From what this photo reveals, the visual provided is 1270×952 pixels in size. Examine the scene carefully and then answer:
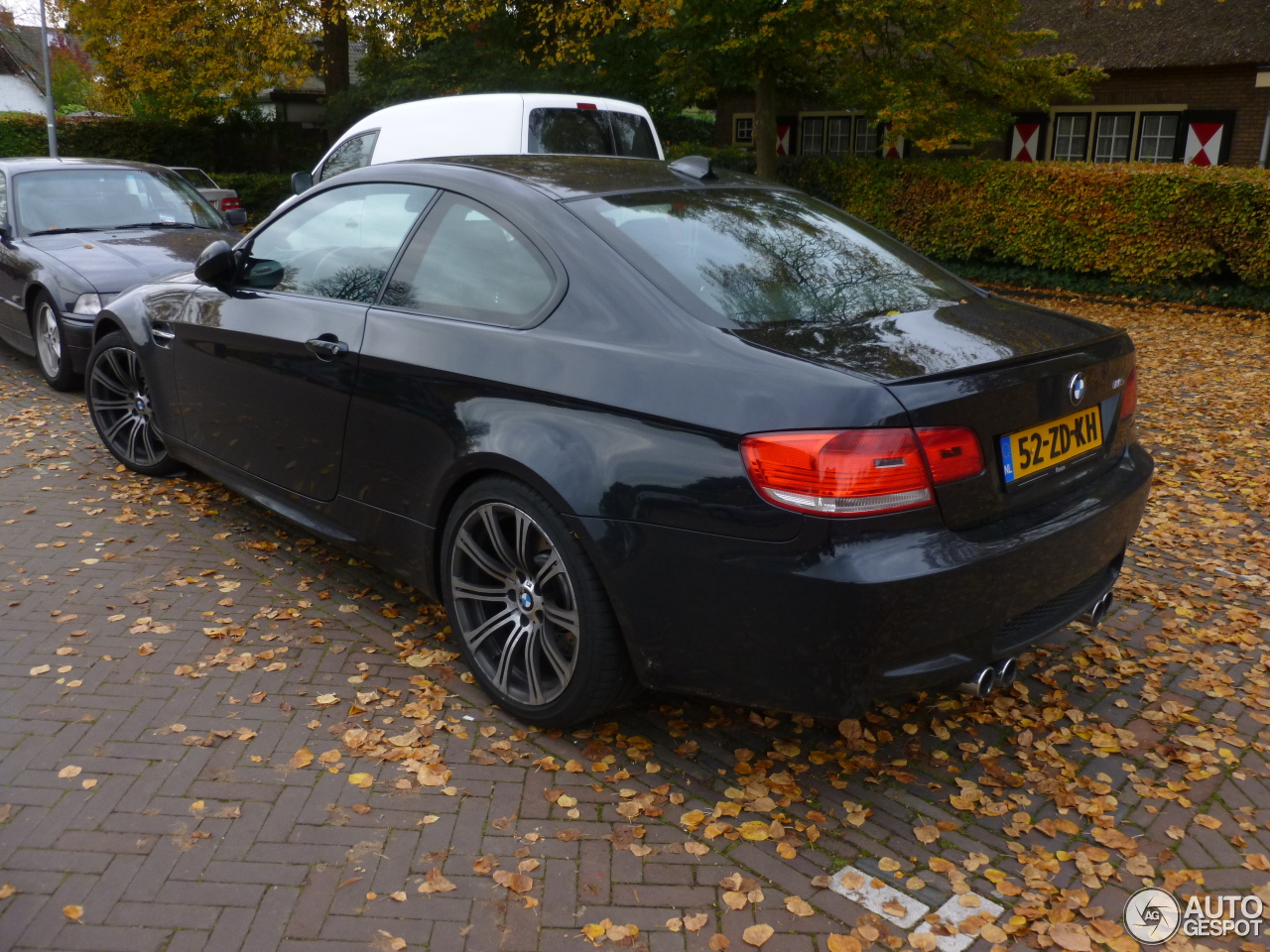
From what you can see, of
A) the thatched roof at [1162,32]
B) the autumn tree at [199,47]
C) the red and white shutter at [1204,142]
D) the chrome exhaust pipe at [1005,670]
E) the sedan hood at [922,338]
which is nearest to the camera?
the sedan hood at [922,338]

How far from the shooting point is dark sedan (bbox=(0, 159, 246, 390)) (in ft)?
23.5

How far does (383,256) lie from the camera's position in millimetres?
3764

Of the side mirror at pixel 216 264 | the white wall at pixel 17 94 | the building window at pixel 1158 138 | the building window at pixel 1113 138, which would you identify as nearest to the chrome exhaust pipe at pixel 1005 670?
the side mirror at pixel 216 264

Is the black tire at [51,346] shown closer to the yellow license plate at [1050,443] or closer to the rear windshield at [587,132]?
the rear windshield at [587,132]

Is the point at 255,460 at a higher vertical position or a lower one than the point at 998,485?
lower

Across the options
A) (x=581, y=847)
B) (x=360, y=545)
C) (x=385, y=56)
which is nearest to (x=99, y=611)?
(x=360, y=545)

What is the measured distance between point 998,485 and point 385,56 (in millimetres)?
25921

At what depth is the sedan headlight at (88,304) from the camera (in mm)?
7016

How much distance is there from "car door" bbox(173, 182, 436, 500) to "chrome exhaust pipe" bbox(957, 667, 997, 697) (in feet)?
7.45

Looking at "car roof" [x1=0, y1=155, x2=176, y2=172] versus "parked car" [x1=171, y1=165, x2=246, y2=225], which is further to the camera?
"parked car" [x1=171, y1=165, x2=246, y2=225]

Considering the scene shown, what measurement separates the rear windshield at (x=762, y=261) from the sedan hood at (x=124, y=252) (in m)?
4.91

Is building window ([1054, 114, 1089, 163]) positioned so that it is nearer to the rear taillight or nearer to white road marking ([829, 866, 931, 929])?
the rear taillight

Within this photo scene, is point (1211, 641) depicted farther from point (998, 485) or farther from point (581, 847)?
point (581, 847)

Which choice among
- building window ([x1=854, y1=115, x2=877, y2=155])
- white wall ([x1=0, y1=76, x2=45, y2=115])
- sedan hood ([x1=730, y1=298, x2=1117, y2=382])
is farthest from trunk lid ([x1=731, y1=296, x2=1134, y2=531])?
white wall ([x1=0, y1=76, x2=45, y2=115])
